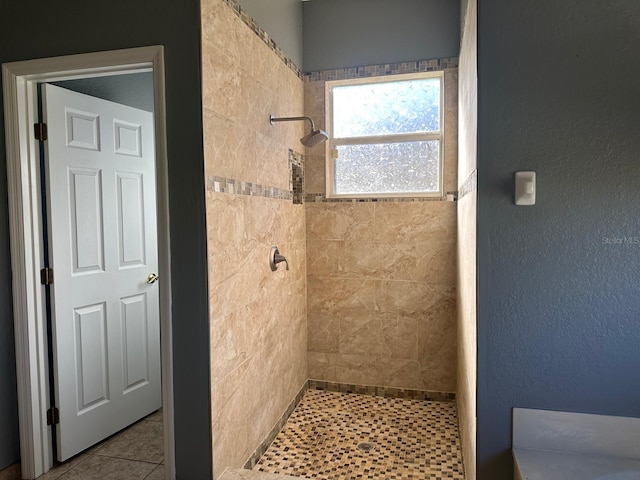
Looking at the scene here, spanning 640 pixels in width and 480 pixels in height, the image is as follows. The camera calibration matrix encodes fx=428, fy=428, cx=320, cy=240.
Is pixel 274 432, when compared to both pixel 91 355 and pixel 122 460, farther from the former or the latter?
pixel 91 355

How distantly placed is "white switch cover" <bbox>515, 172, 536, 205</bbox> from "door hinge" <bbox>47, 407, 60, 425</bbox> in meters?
2.48

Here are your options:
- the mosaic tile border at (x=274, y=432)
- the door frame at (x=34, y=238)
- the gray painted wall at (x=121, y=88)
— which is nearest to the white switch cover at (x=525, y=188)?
the door frame at (x=34, y=238)

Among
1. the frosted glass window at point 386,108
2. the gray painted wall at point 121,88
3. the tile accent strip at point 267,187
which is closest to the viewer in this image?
the tile accent strip at point 267,187

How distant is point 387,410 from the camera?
306 cm

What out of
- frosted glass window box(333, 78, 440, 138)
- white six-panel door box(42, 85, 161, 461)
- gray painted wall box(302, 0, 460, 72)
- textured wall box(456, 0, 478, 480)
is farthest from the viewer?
frosted glass window box(333, 78, 440, 138)

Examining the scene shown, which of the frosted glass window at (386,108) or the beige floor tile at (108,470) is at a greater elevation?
the frosted glass window at (386,108)

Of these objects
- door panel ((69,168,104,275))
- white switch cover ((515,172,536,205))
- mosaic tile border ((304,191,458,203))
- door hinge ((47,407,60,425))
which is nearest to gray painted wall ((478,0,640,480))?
white switch cover ((515,172,536,205))

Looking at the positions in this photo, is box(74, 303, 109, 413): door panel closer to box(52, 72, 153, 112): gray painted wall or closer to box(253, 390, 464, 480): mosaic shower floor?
box(253, 390, 464, 480): mosaic shower floor

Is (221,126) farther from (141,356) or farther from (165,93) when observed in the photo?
(141,356)

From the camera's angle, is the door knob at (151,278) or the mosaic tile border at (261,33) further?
the door knob at (151,278)

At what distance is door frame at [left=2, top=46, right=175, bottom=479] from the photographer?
194cm

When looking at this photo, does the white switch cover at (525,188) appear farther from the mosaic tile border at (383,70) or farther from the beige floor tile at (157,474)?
the beige floor tile at (157,474)

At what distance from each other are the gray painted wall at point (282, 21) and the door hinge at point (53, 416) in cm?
236

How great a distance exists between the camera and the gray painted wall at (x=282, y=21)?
8.11 ft
